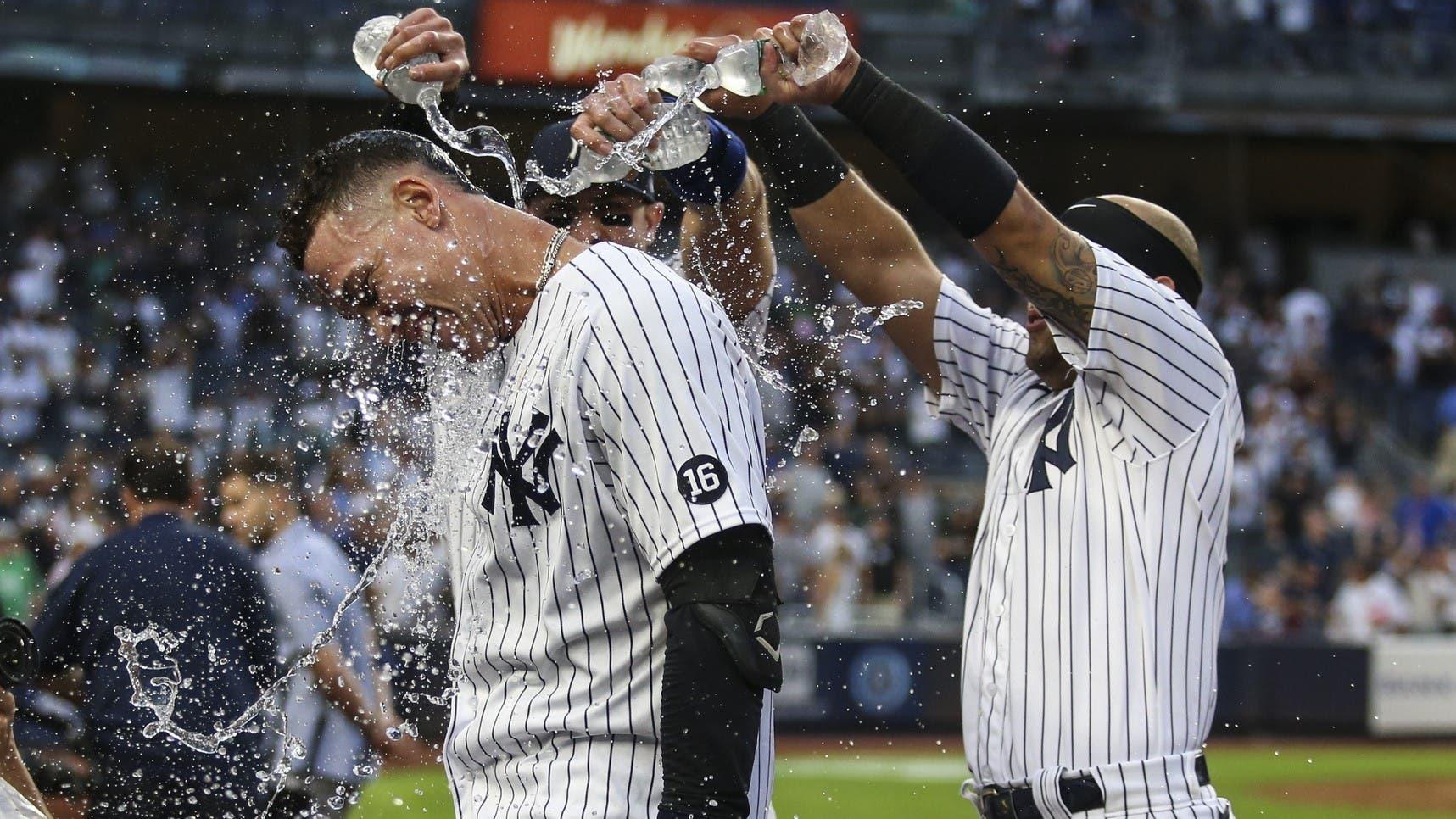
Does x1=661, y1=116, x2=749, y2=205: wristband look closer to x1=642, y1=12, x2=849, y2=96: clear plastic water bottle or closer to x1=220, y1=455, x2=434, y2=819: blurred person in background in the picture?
x1=642, y1=12, x2=849, y2=96: clear plastic water bottle

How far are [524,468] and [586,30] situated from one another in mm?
15599

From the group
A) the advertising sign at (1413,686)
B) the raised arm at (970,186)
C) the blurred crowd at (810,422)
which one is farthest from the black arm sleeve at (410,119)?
the advertising sign at (1413,686)

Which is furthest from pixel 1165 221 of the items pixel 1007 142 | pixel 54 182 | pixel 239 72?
pixel 54 182

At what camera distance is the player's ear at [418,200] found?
2207 mm

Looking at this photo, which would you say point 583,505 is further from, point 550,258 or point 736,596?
point 550,258

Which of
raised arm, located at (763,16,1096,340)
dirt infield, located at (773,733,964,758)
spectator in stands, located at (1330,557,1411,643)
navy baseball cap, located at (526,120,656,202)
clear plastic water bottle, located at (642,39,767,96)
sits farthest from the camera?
spectator in stands, located at (1330,557,1411,643)

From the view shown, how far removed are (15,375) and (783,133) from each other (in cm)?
1131

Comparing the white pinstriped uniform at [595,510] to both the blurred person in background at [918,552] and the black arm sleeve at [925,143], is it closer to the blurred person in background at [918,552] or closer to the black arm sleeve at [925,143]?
the black arm sleeve at [925,143]

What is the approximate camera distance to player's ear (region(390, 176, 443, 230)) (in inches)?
86.9

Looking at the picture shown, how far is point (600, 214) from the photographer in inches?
117

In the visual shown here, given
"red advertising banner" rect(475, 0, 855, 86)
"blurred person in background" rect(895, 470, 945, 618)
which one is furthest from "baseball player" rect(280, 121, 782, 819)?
"red advertising banner" rect(475, 0, 855, 86)

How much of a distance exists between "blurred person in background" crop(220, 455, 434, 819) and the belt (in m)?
2.87

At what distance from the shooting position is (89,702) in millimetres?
4340

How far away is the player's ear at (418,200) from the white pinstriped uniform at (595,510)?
23cm
